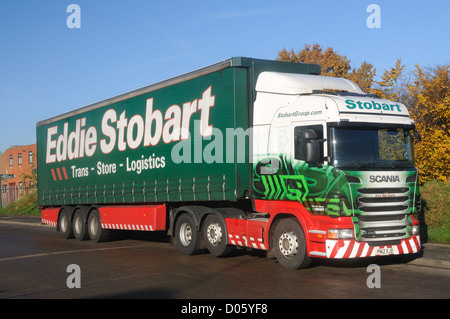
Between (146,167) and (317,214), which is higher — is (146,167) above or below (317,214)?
above

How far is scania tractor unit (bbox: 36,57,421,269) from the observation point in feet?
31.6

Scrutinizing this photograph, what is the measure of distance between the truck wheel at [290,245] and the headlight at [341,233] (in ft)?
2.08

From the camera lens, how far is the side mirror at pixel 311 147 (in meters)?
9.60

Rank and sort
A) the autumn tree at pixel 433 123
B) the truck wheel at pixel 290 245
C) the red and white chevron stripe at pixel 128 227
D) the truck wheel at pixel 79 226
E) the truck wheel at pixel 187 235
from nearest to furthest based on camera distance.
→ the truck wheel at pixel 290 245, the truck wheel at pixel 187 235, the red and white chevron stripe at pixel 128 227, the autumn tree at pixel 433 123, the truck wheel at pixel 79 226

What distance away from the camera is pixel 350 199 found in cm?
939

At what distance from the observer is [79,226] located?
18.5 metres

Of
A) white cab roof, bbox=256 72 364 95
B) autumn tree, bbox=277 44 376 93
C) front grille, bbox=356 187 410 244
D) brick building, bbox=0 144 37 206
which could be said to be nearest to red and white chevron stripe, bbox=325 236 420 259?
front grille, bbox=356 187 410 244

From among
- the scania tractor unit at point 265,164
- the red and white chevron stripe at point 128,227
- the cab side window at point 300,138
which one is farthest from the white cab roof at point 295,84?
the red and white chevron stripe at point 128,227

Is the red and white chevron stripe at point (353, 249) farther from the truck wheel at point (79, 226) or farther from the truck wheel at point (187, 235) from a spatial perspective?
the truck wheel at point (79, 226)
